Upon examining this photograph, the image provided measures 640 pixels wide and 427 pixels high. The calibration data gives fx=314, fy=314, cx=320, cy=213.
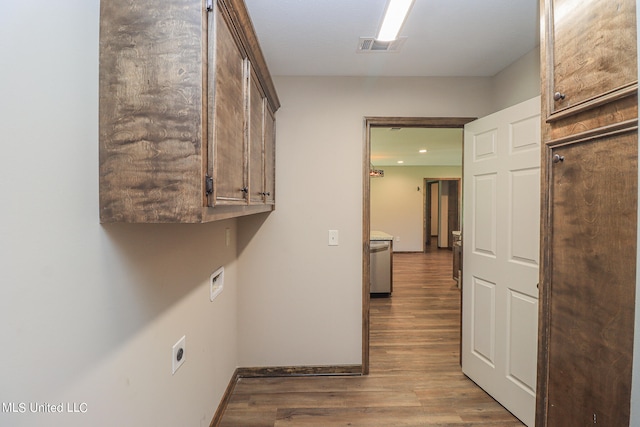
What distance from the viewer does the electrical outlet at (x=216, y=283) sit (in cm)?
185

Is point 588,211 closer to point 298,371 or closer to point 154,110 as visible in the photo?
point 154,110

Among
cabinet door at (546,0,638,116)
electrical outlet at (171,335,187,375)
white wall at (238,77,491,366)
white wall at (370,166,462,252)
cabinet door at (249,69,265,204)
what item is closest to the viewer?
cabinet door at (546,0,638,116)

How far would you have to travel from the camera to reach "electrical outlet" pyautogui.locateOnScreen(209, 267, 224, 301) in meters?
1.85

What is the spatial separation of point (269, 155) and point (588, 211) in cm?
171

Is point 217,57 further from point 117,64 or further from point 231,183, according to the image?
point 231,183

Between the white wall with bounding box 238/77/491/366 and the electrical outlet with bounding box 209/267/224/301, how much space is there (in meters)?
0.43

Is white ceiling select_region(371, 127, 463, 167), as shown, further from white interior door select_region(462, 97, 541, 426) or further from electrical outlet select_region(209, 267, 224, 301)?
electrical outlet select_region(209, 267, 224, 301)

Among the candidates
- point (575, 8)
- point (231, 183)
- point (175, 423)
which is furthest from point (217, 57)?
point (175, 423)

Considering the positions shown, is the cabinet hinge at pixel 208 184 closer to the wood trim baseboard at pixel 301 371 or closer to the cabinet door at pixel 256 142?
the cabinet door at pixel 256 142

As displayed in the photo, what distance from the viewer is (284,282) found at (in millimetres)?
2465

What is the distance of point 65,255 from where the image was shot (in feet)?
2.54

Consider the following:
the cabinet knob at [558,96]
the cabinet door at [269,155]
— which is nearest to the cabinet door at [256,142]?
the cabinet door at [269,155]

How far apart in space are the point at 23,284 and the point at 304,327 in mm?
2019

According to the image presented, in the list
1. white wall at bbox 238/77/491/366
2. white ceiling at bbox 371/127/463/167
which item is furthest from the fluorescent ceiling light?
white ceiling at bbox 371/127/463/167
